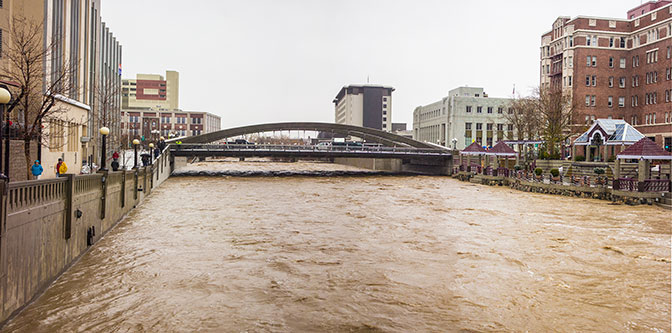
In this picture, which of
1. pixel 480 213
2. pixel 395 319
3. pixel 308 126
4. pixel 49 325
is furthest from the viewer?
pixel 308 126

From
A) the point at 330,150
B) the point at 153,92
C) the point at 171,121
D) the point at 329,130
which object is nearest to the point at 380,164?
the point at 329,130

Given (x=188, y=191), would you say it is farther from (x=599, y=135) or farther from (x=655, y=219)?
(x=599, y=135)

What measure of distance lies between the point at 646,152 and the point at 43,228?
34511 mm

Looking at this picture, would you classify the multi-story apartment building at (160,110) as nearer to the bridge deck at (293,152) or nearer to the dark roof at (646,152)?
the bridge deck at (293,152)

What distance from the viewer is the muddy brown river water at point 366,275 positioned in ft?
36.2

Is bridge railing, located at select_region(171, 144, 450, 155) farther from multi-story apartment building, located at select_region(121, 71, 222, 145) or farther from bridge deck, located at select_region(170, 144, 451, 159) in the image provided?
multi-story apartment building, located at select_region(121, 71, 222, 145)

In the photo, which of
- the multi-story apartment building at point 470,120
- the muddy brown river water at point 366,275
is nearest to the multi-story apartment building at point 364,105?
the multi-story apartment building at point 470,120

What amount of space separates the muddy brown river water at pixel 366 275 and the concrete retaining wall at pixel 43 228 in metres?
0.52

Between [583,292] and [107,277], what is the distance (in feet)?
43.9

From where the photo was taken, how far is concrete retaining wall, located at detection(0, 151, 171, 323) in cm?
943

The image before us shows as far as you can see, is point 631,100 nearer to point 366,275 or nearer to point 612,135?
point 612,135

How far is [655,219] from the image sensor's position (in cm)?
2645

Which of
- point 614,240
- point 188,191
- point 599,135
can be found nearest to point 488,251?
point 614,240

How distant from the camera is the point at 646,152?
106 feet
